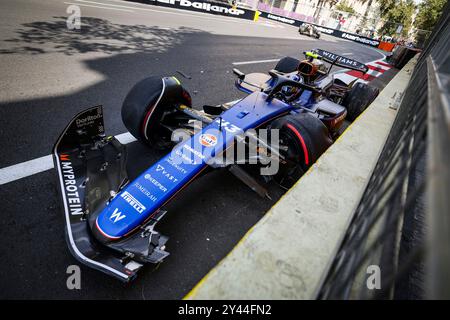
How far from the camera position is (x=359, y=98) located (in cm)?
480

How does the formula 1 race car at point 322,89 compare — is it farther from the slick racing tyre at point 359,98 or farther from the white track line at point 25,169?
the white track line at point 25,169

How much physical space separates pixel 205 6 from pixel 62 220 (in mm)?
16931

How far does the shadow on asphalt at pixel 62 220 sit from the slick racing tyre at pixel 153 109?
27 centimetres

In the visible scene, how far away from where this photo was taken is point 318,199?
184 centimetres

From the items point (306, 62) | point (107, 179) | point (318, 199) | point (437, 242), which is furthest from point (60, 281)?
point (306, 62)

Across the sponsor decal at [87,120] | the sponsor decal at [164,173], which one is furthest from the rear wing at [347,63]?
the sponsor decal at [87,120]

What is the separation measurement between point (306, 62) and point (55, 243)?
3.94m

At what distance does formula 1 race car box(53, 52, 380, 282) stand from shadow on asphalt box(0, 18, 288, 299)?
25 cm

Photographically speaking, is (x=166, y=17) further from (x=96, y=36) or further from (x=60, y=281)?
(x=60, y=281)

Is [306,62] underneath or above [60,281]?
above

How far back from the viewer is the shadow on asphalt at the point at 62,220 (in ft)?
5.99

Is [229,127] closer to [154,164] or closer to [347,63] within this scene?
[154,164]

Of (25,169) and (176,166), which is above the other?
(176,166)

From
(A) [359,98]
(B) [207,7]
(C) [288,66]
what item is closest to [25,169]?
(C) [288,66]
